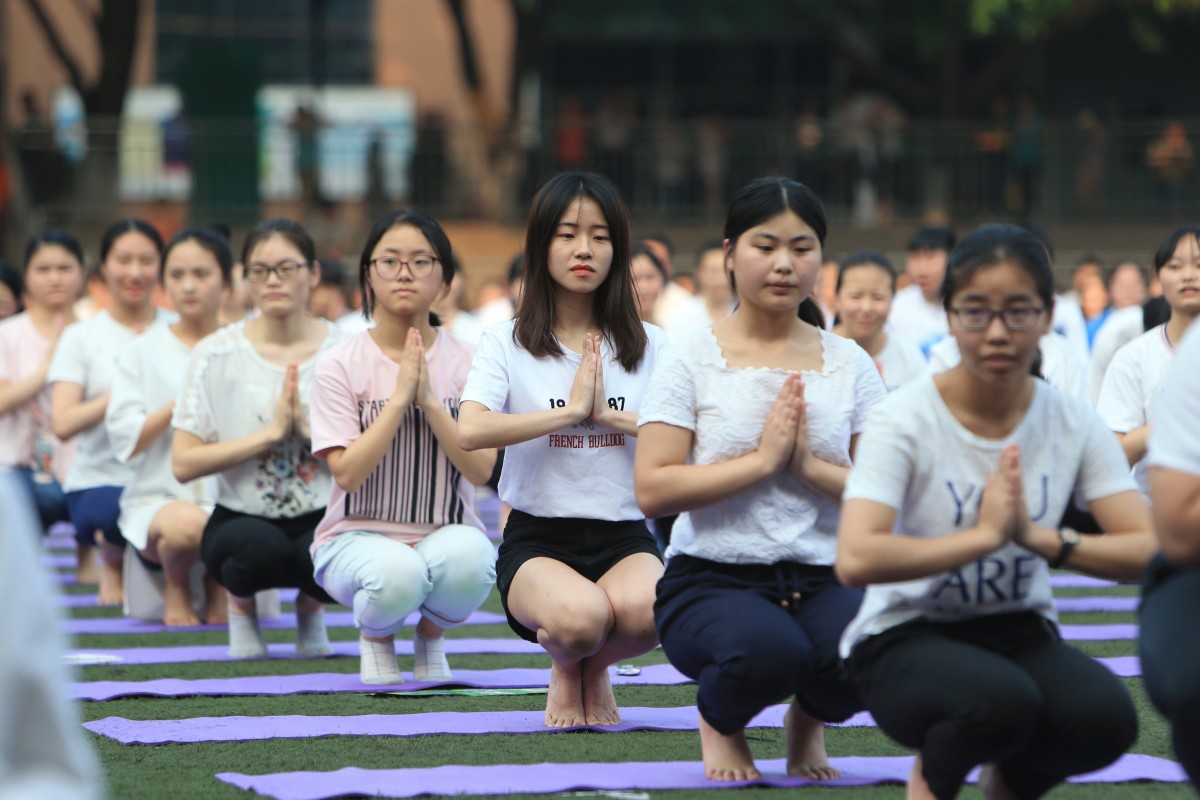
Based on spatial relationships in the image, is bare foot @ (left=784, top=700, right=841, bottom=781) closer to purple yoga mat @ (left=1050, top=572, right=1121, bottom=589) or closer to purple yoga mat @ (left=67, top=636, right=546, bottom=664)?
purple yoga mat @ (left=67, top=636, right=546, bottom=664)

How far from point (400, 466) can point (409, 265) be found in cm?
68

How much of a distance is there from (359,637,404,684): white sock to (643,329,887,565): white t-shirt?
195cm

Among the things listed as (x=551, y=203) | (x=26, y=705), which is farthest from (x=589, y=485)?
(x=26, y=705)

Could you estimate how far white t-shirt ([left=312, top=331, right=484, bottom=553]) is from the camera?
6.23 m

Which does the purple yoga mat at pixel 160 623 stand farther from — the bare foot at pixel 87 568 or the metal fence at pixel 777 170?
the metal fence at pixel 777 170

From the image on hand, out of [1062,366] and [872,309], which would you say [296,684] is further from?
[1062,366]

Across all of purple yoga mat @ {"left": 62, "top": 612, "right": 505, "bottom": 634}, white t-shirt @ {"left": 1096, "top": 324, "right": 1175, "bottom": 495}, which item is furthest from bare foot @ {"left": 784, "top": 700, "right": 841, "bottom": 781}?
purple yoga mat @ {"left": 62, "top": 612, "right": 505, "bottom": 634}

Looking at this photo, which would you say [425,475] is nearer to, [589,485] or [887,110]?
[589,485]

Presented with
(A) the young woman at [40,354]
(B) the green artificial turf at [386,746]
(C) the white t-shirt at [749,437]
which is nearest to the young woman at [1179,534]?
(B) the green artificial turf at [386,746]

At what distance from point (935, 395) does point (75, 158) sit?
56.3ft

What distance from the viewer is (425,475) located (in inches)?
248

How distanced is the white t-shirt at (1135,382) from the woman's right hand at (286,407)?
302 cm

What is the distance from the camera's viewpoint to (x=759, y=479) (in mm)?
4387

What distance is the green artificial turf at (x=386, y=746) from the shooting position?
4.50m
